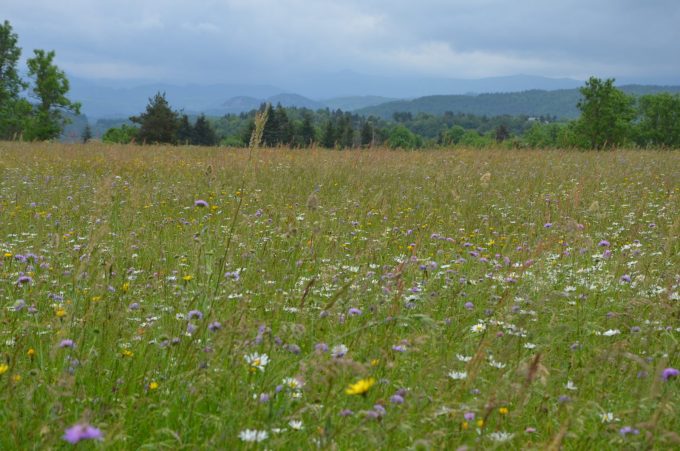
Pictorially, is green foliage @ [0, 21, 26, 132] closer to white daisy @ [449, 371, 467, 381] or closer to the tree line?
the tree line

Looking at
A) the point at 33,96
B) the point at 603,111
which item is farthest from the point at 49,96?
the point at 603,111

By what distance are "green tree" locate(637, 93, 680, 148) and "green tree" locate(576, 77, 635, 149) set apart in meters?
21.1

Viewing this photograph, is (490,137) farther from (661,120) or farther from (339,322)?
(339,322)

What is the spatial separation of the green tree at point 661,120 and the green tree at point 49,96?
62.3 m

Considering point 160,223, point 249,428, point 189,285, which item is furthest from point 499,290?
point 160,223

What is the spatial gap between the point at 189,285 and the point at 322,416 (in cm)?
181

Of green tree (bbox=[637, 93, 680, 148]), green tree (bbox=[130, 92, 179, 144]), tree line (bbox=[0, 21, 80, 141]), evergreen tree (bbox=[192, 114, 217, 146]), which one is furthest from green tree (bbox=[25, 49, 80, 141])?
green tree (bbox=[637, 93, 680, 148])

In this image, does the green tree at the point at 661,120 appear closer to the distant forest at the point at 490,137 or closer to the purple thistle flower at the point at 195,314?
the distant forest at the point at 490,137

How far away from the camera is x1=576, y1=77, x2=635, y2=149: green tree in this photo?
46.1 meters

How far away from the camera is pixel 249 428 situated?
6.06 ft

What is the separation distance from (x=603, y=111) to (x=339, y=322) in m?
50.3

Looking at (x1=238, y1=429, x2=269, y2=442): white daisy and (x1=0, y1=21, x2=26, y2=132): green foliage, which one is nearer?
(x1=238, y1=429, x2=269, y2=442): white daisy

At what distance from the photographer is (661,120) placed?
2581 inches

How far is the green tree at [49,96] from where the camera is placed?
143 feet
